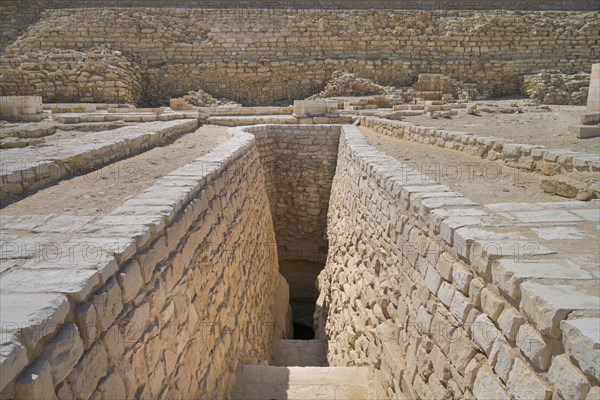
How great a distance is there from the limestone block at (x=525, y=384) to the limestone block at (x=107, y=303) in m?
1.97

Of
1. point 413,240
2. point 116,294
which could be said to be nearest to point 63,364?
point 116,294

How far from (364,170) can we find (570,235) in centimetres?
343

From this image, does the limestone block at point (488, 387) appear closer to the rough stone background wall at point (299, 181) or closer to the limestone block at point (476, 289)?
the limestone block at point (476, 289)

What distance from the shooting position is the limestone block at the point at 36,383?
1.62 meters

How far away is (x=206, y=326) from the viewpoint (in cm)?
397

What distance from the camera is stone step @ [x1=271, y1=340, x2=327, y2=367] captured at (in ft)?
23.3

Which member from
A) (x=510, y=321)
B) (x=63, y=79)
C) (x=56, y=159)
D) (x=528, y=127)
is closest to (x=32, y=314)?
(x=510, y=321)

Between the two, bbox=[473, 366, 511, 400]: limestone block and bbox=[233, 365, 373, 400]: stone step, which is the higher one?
bbox=[473, 366, 511, 400]: limestone block

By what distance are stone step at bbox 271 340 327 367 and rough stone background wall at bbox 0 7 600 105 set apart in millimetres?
13488

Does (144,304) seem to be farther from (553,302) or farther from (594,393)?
(594,393)

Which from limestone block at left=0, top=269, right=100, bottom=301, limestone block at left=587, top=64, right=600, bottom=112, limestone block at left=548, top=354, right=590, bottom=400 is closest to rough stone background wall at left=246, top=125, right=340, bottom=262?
limestone block at left=587, top=64, right=600, bottom=112

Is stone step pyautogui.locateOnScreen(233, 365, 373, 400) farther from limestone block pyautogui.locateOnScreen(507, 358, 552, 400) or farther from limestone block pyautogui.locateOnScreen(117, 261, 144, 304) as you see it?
limestone block pyautogui.locateOnScreen(507, 358, 552, 400)

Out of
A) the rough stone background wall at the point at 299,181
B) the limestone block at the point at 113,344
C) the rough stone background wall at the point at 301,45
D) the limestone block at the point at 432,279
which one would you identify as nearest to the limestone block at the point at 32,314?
the limestone block at the point at 113,344

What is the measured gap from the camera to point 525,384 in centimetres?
199
